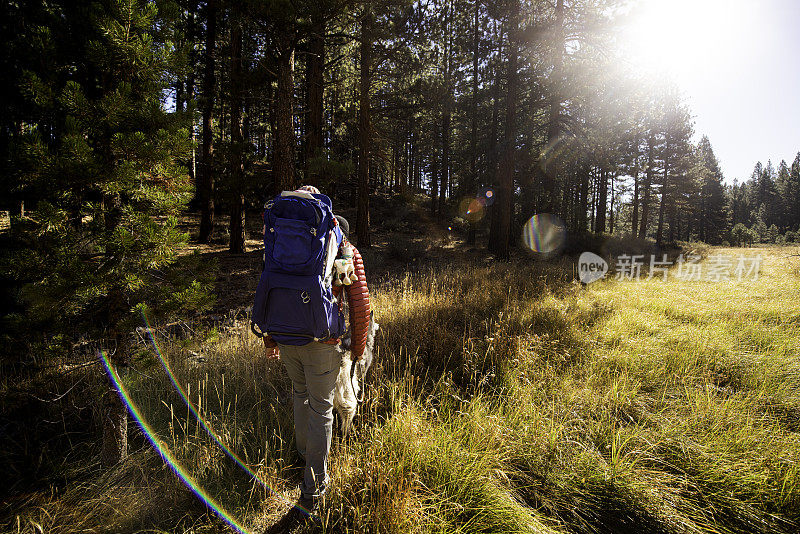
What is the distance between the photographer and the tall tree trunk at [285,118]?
23.3 feet

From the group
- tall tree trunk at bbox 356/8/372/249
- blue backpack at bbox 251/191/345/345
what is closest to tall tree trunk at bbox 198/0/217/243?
tall tree trunk at bbox 356/8/372/249

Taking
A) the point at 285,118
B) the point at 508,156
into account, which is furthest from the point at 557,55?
the point at 285,118

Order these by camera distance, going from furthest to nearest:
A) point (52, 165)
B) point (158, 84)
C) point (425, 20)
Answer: point (425, 20) < point (158, 84) < point (52, 165)

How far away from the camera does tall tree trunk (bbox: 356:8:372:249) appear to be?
9.91m

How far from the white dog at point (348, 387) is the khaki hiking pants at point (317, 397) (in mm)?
168

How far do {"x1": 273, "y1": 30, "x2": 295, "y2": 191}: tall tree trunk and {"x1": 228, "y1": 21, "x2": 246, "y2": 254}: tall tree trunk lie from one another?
2468 mm

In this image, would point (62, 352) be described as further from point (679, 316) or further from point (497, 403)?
point (679, 316)

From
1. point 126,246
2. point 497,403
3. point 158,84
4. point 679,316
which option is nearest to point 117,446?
point 126,246

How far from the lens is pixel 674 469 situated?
2564mm

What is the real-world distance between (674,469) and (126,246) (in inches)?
177

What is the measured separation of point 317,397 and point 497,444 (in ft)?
5.24

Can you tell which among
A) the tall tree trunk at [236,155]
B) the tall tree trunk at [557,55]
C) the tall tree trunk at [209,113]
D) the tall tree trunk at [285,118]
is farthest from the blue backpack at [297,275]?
the tall tree trunk at [557,55]

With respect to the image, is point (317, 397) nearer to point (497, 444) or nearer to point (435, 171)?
point (497, 444)

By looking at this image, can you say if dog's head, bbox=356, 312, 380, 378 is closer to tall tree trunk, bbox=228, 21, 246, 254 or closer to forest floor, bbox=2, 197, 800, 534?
forest floor, bbox=2, 197, 800, 534
